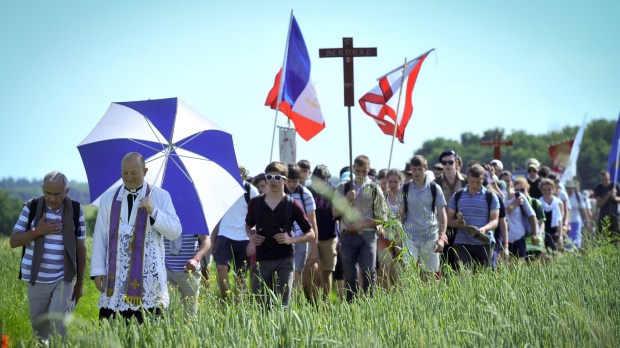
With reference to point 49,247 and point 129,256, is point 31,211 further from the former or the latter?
point 129,256

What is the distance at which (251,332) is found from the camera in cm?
524

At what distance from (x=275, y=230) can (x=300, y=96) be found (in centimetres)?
555

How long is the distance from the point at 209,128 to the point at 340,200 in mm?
3324

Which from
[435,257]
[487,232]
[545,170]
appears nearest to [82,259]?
[435,257]

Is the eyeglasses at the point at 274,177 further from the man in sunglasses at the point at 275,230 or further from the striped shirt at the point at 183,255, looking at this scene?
the striped shirt at the point at 183,255

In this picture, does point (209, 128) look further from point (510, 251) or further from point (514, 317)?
point (510, 251)

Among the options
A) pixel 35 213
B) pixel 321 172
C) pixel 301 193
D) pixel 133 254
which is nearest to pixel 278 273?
pixel 301 193

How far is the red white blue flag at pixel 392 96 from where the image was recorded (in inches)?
546

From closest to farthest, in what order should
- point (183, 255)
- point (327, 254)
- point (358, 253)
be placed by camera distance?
point (183, 255)
point (358, 253)
point (327, 254)

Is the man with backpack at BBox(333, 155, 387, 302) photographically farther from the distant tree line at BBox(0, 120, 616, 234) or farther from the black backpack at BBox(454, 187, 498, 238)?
the distant tree line at BBox(0, 120, 616, 234)

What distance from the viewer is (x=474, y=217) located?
10086mm

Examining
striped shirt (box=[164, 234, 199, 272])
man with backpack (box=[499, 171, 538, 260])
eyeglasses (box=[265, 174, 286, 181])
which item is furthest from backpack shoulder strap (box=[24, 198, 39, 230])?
man with backpack (box=[499, 171, 538, 260])

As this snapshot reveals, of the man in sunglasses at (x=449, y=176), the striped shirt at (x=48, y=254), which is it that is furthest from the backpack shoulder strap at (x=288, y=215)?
the man in sunglasses at (x=449, y=176)

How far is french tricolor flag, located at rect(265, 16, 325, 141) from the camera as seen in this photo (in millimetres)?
13500
